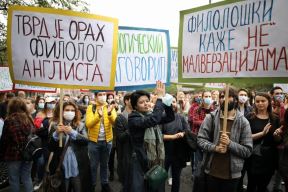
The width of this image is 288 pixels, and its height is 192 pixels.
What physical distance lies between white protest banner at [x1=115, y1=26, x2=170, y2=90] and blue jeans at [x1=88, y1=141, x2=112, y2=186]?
1339 millimetres

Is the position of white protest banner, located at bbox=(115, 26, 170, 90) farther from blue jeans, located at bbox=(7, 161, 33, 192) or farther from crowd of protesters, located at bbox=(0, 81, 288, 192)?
blue jeans, located at bbox=(7, 161, 33, 192)

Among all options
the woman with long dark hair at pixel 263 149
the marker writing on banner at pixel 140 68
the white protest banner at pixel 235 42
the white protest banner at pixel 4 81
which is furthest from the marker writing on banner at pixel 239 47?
the white protest banner at pixel 4 81

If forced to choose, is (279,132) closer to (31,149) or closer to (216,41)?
(216,41)

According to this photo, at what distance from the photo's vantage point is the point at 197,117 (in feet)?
21.9

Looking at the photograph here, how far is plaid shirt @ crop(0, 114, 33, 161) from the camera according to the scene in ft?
15.8

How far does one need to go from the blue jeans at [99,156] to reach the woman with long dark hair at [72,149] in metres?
0.97

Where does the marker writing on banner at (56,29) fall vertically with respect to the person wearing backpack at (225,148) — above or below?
above

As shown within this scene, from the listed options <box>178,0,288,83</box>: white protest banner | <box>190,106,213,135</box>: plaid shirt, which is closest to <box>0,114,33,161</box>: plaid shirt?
<box>178,0,288,83</box>: white protest banner

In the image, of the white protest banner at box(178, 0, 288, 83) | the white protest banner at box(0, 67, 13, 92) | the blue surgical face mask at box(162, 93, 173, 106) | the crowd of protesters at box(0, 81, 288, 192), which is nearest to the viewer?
the white protest banner at box(178, 0, 288, 83)

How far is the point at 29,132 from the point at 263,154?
10.9ft

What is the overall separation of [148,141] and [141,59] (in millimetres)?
1646

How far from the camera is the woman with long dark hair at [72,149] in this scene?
14.5 feet

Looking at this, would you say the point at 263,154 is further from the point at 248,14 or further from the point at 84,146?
the point at 84,146

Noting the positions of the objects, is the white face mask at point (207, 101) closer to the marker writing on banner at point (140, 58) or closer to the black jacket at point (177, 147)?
the black jacket at point (177, 147)
